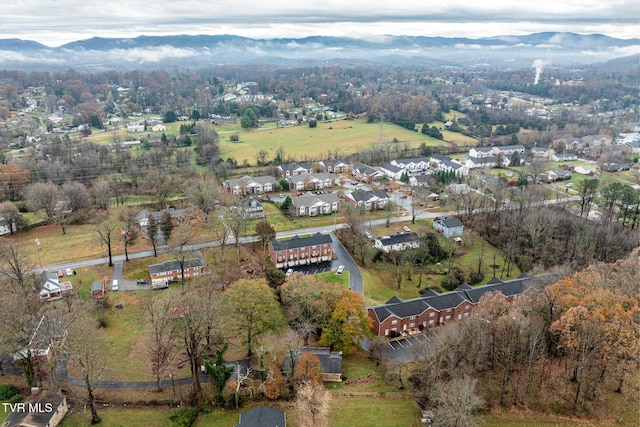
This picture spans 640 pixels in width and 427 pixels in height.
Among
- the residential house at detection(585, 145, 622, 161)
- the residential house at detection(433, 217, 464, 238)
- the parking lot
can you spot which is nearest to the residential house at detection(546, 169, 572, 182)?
the residential house at detection(585, 145, 622, 161)

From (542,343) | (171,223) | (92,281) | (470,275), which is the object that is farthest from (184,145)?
(542,343)

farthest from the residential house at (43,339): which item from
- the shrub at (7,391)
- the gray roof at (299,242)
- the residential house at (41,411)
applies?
the gray roof at (299,242)

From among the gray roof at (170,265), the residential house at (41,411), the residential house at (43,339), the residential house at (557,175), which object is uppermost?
the residential house at (43,339)

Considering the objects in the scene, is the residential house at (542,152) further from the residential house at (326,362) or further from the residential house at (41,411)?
the residential house at (41,411)

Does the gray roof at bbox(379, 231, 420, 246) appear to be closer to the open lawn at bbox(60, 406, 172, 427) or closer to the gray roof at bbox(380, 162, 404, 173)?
the gray roof at bbox(380, 162, 404, 173)

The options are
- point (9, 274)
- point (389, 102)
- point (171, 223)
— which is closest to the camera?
point (9, 274)

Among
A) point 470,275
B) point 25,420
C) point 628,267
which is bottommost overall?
point 470,275

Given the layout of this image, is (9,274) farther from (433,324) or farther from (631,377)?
(631,377)

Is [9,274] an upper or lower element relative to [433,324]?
upper
